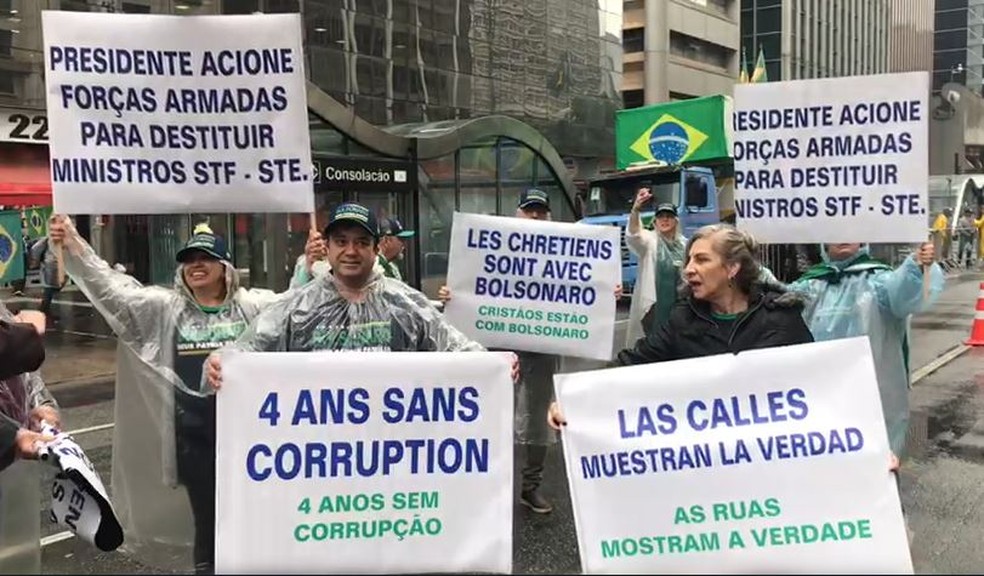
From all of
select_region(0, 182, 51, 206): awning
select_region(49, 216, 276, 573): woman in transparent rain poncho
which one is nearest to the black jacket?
select_region(49, 216, 276, 573): woman in transparent rain poncho

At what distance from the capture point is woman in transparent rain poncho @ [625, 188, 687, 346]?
6551 mm

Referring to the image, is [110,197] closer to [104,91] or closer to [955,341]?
[104,91]

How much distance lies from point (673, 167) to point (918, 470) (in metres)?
11.3

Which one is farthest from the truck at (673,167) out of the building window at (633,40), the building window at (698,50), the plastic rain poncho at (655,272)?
the building window at (698,50)

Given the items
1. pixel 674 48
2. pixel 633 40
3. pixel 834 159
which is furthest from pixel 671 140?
pixel 674 48

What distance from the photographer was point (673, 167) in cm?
1694

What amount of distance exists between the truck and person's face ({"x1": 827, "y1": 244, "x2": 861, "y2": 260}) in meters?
10.9

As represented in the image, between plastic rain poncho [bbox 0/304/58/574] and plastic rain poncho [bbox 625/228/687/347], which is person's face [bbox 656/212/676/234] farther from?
plastic rain poncho [bbox 0/304/58/574]

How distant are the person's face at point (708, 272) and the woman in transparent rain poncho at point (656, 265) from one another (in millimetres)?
2894

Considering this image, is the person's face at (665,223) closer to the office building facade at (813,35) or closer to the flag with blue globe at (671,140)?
the flag with blue globe at (671,140)

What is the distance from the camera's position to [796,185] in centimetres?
489

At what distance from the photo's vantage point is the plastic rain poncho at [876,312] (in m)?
4.33

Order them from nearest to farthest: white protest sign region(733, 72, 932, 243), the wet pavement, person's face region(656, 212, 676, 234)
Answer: the wet pavement, white protest sign region(733, 72, 932, 243), person's face region(656, 212, 676, 234)

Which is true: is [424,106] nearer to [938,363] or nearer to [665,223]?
[938,363]
